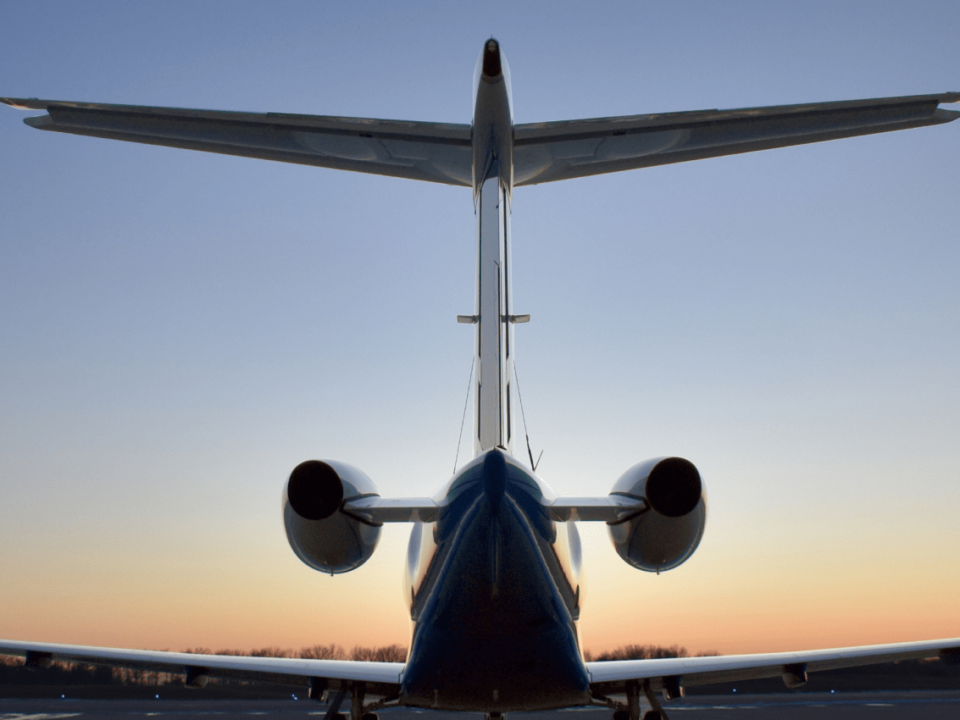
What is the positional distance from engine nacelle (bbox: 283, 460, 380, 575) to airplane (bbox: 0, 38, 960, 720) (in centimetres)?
1

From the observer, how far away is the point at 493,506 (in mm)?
4648

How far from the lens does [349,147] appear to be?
781 centimetres

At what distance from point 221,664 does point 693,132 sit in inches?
319

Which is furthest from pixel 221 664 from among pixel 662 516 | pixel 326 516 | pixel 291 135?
pixel 662 516

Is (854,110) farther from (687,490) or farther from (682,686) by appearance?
(682,686)

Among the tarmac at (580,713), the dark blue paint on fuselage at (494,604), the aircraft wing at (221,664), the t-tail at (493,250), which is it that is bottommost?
the tarmac at (580,713)

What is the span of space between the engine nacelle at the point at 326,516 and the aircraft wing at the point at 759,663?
412 centimetres

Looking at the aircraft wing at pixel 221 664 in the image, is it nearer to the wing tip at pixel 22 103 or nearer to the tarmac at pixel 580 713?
the wing tip at pixel 22 103

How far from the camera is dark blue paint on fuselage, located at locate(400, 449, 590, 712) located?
468 cm

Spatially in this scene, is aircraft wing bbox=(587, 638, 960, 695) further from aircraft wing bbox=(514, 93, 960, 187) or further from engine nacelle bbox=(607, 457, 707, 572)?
aircraft wing bbox=(514, 93, 960, 187)

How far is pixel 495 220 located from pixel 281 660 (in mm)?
6131

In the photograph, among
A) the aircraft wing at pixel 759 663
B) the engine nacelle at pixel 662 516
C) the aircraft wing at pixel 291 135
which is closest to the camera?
the engine nacelle at pixel 662 516

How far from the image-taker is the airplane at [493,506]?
16.0 feet

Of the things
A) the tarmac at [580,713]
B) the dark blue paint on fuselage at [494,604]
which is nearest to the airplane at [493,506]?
the dark blue paint on fuselage at [494,604]
